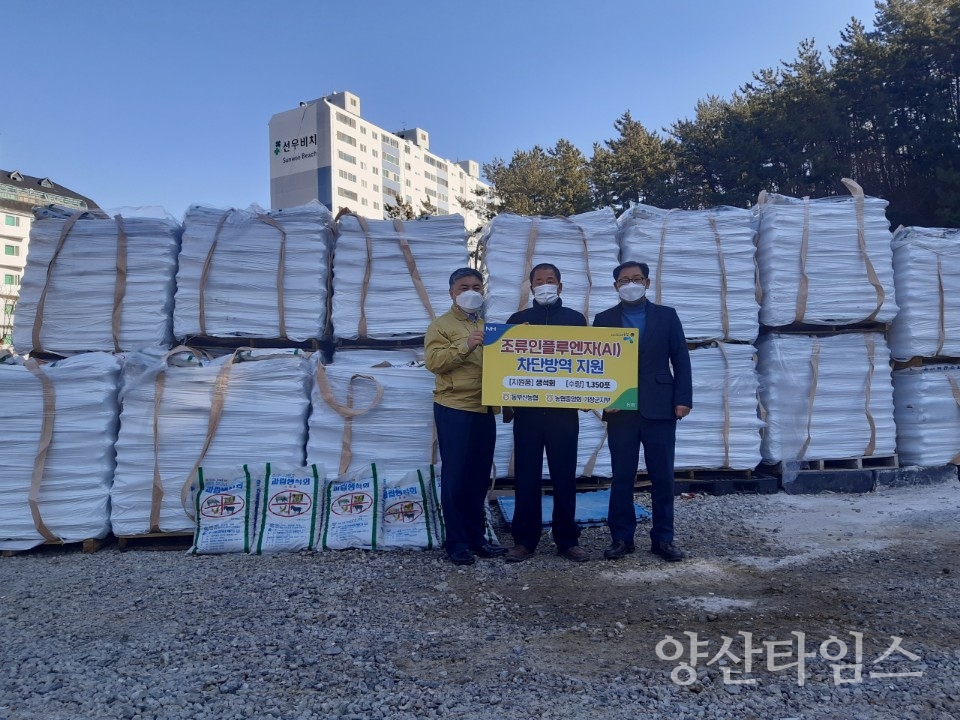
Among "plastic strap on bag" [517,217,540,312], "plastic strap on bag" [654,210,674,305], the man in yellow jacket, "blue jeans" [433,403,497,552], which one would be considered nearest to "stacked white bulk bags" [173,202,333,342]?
"plastic strap on bag" [517,217,540,312]

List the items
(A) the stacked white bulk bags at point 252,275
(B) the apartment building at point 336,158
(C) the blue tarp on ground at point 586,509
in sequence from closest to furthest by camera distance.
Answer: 1. (C) the blue tarp on ground at point 586,509
2. (A) the stacked white bulk bags at point 252,275
3. (B) the apartment building at point 336,158

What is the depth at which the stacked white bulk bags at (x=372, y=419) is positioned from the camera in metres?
4.70

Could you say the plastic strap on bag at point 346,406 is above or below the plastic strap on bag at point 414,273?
below

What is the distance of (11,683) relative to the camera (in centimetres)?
256

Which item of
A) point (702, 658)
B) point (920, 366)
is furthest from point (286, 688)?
point (920, 366)

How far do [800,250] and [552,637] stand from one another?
4234 mm

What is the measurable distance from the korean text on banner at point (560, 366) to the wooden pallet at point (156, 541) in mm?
2253

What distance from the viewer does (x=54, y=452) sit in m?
4.43

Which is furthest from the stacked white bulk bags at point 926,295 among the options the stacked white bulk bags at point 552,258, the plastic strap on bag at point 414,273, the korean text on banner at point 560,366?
the plastic strap on bag at point 414,273

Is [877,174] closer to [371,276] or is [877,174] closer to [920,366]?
[920,366]

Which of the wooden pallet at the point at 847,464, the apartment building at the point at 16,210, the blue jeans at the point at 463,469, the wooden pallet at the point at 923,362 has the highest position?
the apartment building at the point at 16,210

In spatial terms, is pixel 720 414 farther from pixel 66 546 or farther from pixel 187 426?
pixel 66 546

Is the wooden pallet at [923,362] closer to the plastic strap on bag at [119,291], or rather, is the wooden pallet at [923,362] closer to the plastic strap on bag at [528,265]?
the plastic strap on bag at [528,265]

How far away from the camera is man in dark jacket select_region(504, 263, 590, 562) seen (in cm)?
414
